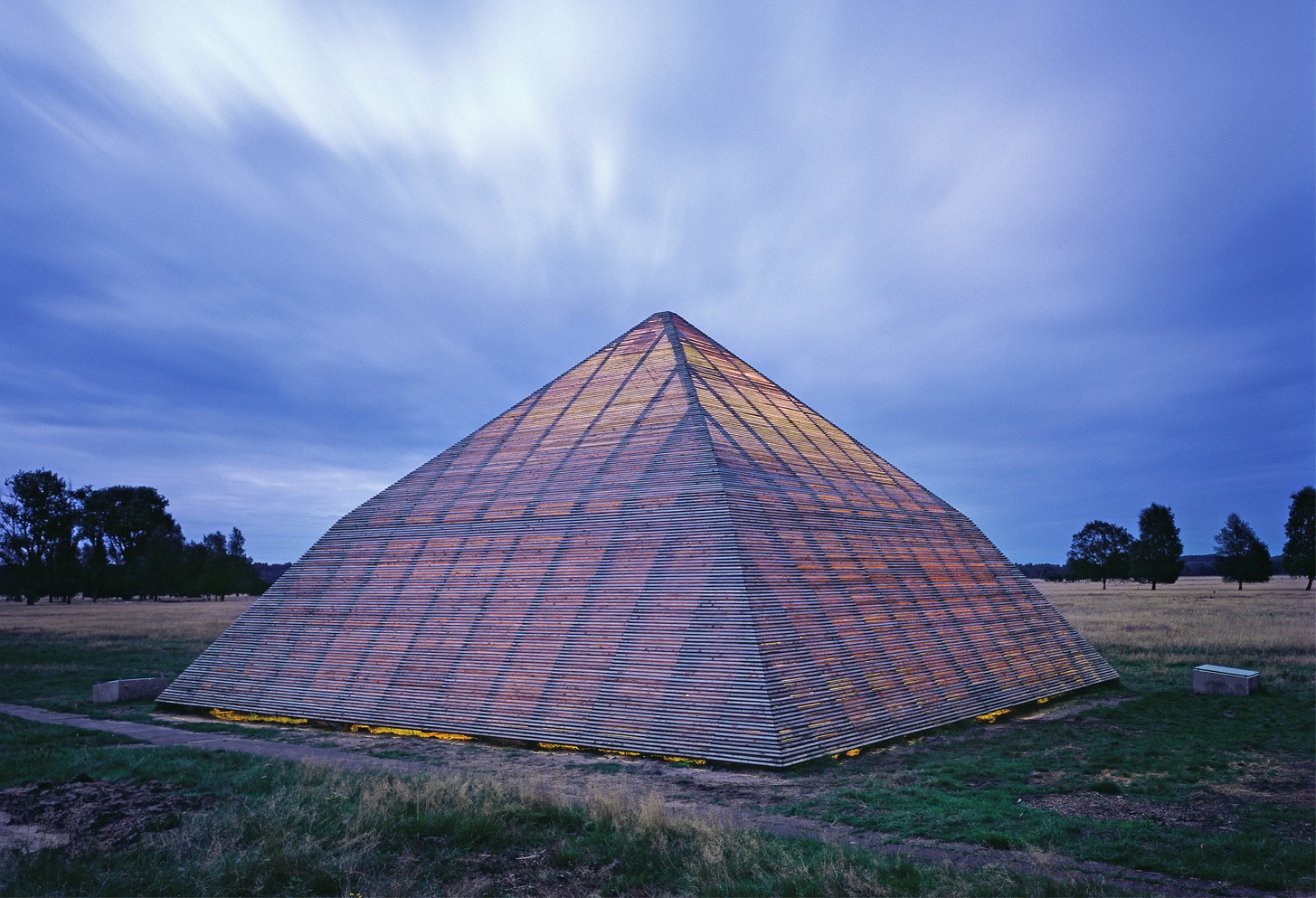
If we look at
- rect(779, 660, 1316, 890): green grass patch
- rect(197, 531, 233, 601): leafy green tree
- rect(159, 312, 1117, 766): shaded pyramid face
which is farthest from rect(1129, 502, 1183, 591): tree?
rect(197, 531, 233, 601): leafy green tree

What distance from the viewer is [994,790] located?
11.9 m

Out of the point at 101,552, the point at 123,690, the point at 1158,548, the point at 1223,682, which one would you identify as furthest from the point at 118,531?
the point at 1158,548

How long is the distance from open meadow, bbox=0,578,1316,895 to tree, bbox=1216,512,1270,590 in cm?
7884

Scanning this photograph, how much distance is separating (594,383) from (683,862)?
62.7 ft

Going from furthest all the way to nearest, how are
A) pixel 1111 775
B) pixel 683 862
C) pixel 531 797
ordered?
1. pixel 1111 775
2. pixel 531 797
3. pixel 683 862

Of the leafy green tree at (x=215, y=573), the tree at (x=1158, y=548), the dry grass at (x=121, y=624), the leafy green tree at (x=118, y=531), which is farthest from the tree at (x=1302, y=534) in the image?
the leafy green tree at (x=118, y=531)

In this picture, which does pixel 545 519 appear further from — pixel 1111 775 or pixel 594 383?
pixel 1111 775

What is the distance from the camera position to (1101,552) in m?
108

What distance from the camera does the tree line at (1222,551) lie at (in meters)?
73.4

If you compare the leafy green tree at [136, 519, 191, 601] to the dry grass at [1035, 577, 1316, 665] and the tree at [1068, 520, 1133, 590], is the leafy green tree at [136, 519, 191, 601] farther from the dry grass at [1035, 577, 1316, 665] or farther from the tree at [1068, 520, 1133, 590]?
the tree at [1068, 520, 1133, 590]

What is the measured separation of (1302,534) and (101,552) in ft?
434

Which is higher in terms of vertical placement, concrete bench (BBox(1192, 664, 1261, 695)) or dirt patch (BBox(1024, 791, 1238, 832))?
concrete bench (BBox(1192, 664, 1261, 695))

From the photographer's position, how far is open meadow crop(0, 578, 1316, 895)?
26.8 feet

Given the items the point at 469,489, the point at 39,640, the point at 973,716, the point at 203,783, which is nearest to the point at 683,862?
the point at 203,783
